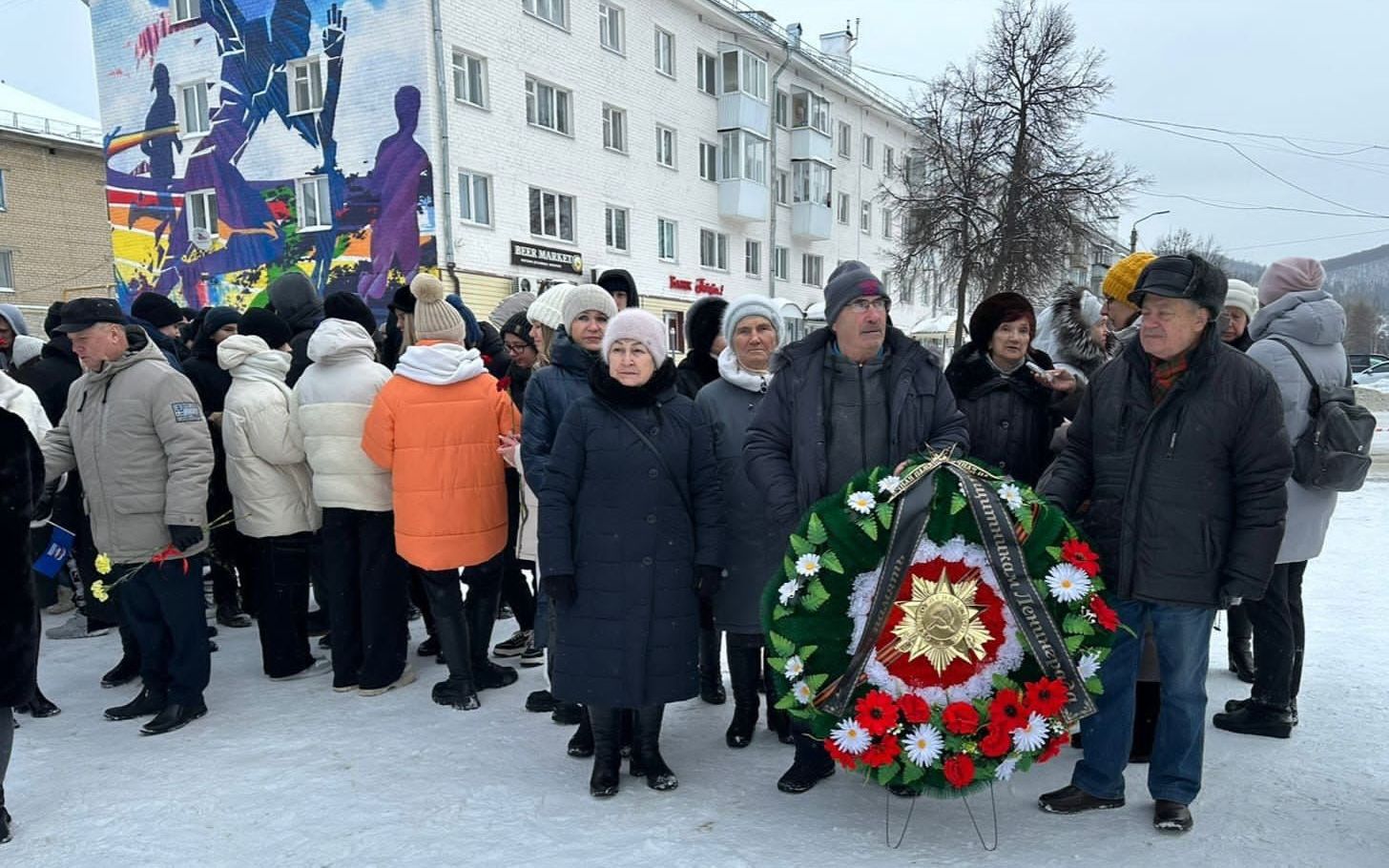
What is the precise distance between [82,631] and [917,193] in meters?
20.1

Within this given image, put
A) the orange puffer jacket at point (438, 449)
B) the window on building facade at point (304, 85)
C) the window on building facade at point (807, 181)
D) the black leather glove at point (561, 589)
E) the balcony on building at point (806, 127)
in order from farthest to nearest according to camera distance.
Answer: the window on building facade at point (807, 181)
the balcony on building at point (806, 127)
the window on building facade at point (304, 85)
the orange puffer jacket at point (438, 449)
the black leather glove at point (561, 589)

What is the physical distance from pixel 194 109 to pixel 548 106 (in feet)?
27.9

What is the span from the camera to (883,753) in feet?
8.96

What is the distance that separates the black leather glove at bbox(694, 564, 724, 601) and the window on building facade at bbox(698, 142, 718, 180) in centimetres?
2399

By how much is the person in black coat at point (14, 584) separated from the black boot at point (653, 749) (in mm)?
2192

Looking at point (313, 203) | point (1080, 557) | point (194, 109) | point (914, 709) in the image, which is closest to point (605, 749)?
point (914, 709)

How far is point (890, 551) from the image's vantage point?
2.82 m

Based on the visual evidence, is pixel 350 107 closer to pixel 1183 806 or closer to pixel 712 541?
pixel 712 541

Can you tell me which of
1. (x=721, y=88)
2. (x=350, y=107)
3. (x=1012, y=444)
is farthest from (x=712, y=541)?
(x=721, y=88)

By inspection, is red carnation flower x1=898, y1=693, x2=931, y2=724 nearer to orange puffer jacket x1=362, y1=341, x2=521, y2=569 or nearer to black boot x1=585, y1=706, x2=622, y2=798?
black boot x1=585, y1=706, x2=622, y2=798

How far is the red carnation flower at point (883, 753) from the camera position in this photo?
2727 mm

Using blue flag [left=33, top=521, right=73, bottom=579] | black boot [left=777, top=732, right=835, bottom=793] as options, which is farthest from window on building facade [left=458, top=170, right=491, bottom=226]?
black boot [left=777, top=732, right=835, bottom=793]

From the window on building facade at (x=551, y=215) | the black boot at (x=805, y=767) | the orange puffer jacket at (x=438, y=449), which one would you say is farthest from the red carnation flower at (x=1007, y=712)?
the window on building facade at (x=551, y=215)

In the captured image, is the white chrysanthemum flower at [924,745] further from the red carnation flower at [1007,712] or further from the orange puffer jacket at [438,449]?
the orange puffer jacket at [438,449]
